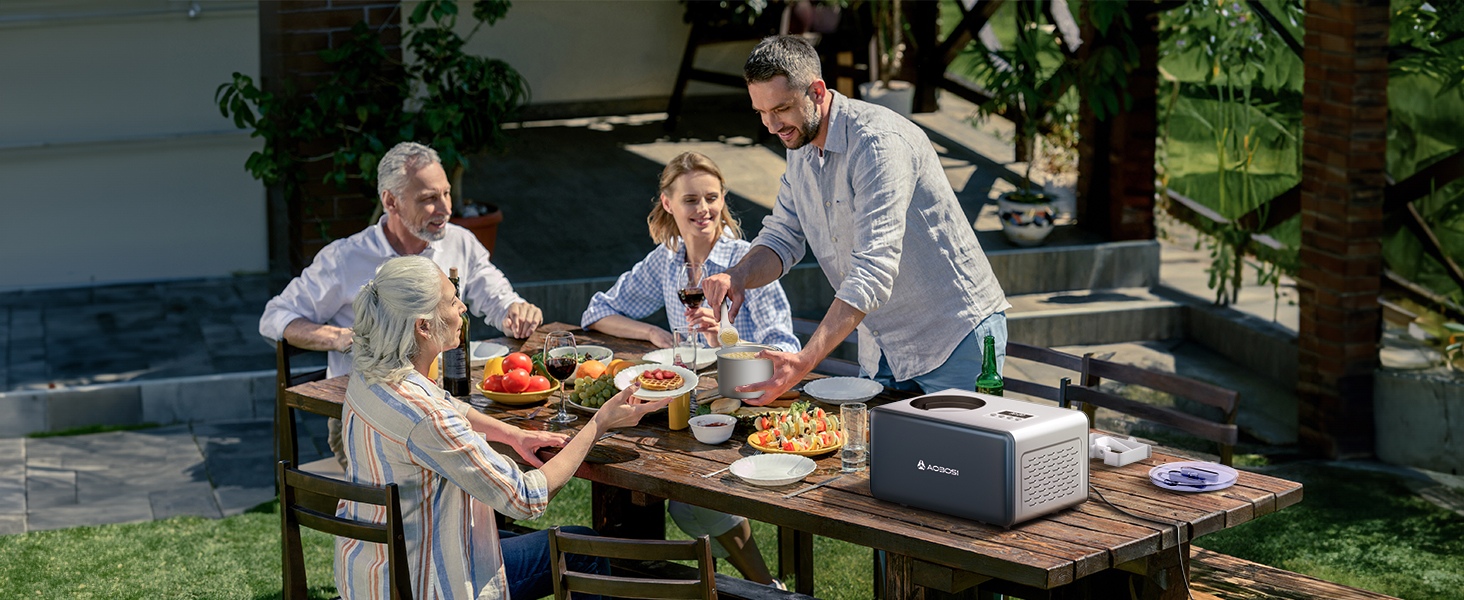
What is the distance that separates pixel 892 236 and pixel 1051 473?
0.85m

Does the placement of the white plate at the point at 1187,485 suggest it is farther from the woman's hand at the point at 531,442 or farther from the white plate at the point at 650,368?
the woman's hand at the point at 531,442

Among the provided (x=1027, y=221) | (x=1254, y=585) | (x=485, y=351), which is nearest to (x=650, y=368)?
(x=485, y=351)

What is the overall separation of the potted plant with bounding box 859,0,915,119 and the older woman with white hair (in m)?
5.91

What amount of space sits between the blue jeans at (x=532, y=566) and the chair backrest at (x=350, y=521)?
0.95 feet

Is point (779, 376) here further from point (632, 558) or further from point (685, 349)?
point (632, 558)

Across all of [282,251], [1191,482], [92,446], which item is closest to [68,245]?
[282,251]

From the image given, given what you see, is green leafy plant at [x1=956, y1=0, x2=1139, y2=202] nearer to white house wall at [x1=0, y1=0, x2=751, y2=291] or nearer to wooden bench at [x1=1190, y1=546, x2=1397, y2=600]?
wooden bench at [x1=1190, y1=546, x2=1397, y2=600]

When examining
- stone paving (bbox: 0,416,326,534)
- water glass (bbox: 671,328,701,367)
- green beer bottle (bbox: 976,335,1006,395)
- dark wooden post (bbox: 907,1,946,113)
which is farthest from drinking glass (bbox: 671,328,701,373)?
dark wooden post (bbox: 907,1,946,113)

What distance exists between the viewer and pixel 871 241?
3332 mm

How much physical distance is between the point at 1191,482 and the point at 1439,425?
308 cm

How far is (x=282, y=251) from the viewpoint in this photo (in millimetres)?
7676

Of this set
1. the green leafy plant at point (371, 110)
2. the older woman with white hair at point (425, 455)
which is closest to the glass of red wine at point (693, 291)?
the older woman with white hair at point (425, 455)

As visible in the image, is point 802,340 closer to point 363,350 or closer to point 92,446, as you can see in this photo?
point 92,446

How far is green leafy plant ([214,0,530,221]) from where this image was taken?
6.11 metres
